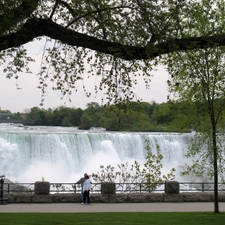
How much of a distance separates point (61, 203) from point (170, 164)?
26.3 metres

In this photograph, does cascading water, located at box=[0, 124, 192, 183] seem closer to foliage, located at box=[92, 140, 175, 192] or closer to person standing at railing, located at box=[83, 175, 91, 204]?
foliage, located at box=[92, 140, 175, 192]

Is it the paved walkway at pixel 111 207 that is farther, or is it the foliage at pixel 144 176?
the foliage at pixel 144 176

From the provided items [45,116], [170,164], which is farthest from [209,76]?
[45,116]

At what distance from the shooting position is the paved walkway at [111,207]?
19219 millimetres

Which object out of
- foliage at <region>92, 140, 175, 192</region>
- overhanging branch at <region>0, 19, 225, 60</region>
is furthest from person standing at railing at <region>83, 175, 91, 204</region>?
overhanging branch at <region>0, 19, 225, 60</region>
